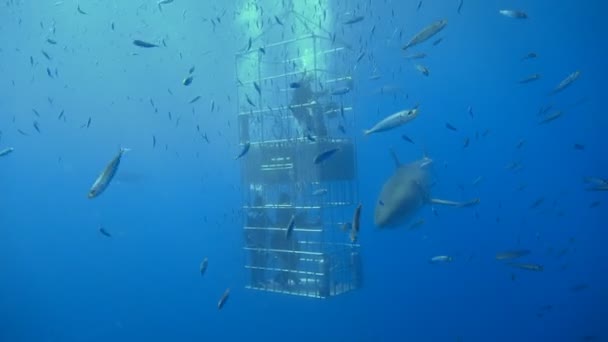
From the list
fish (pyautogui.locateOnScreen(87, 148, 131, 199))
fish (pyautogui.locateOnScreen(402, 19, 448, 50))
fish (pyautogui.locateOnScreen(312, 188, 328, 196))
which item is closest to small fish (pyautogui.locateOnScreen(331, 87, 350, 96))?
fish (pyautogui.locateOnScreen(312, 188, 328, 196))

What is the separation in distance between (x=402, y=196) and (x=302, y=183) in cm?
276

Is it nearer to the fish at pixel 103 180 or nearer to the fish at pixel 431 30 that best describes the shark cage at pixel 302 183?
the fish at pixel 431 30

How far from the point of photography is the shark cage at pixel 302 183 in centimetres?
Answer: 653

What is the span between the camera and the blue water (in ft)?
64.3

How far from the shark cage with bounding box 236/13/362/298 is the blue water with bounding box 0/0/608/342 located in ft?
17.5

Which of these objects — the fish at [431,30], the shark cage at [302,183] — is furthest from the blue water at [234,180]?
the fish at [431,30]

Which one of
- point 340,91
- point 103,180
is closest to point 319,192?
point 340,91

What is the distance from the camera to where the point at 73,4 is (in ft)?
61.6

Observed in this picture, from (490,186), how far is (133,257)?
2391 cm

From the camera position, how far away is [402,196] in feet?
13.0

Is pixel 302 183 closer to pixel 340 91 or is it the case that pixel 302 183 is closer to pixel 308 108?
pixel 308 108

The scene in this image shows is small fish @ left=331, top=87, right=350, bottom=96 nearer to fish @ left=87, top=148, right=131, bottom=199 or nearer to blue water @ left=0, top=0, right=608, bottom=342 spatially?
fish @ left=87, top=148, right=131, bottom=199

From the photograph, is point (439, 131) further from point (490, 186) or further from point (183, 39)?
point (183, 39)

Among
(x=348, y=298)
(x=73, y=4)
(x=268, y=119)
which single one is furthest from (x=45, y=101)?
(x=268, y=119)
